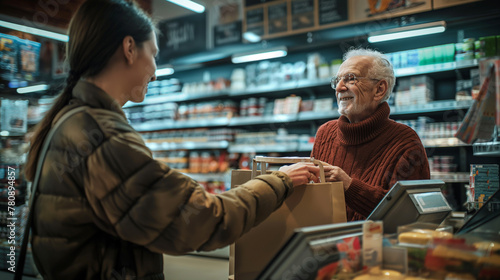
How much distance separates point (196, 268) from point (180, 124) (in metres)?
2.49

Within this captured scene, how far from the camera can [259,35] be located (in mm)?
5496

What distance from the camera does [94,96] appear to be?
1.12 m

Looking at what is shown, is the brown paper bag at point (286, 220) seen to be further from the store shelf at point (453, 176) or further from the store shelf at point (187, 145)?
the store shelf at point (187, 145)

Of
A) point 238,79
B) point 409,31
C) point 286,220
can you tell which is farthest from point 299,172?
point 238,79

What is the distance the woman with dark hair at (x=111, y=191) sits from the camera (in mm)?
1004

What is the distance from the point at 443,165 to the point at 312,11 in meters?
2.51

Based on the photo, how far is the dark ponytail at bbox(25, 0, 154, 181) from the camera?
1.14 metres

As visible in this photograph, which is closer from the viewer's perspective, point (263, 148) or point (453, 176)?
point (453, 176)

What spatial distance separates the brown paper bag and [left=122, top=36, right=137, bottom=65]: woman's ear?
0.58 meters

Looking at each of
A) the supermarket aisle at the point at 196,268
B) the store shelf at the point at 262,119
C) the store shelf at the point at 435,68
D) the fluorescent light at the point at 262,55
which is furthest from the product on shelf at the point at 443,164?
the supermarket aisle at the point at 196,268

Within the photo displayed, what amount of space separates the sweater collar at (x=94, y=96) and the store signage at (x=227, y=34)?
492 cm

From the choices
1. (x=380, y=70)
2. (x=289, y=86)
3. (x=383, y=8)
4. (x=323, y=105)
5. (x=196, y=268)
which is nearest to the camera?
(x=380, y=70)

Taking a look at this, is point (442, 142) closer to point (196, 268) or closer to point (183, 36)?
point (196, 268)

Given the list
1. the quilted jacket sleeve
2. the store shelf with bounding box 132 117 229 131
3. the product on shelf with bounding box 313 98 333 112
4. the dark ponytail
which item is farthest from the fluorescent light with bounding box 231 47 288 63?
the quilted jacket sleeve
